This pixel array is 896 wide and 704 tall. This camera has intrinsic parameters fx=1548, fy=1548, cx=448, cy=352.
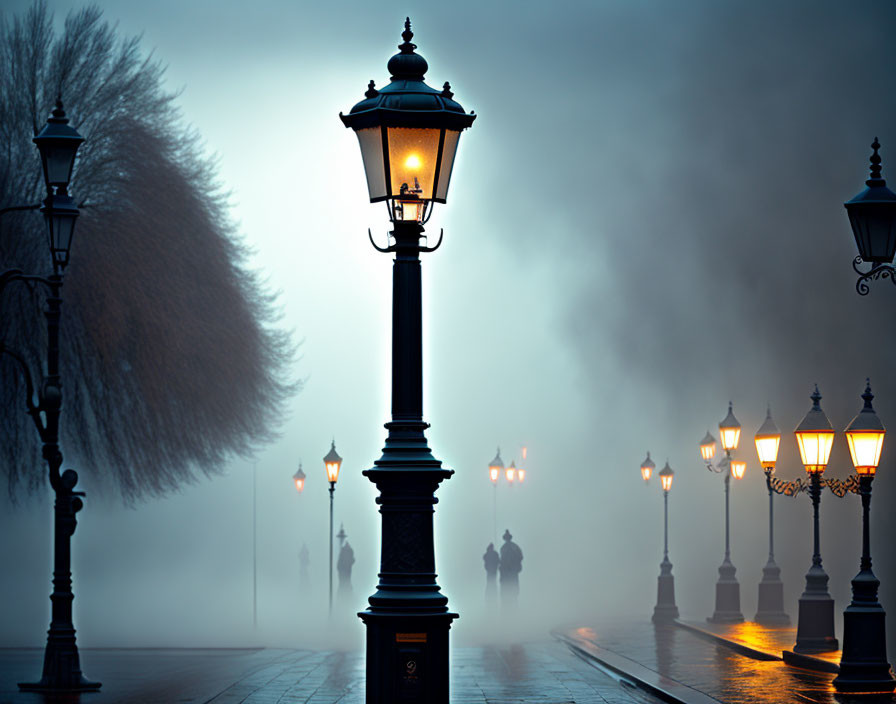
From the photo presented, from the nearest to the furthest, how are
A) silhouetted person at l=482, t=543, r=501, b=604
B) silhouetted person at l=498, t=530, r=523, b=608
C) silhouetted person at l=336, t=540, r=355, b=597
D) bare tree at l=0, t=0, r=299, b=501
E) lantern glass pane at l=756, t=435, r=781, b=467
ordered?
lantern glass pane at l=756, t=435, r=781, b=467 → bare tree at l=0, t=0, r=299, b=501 → silhouetted person at l=498, t=530, r=523, b=608 → silhouetted person at l=482, t=543, r=501, b=604 → silhouetted person at l=336, t=540, r=355, b=597

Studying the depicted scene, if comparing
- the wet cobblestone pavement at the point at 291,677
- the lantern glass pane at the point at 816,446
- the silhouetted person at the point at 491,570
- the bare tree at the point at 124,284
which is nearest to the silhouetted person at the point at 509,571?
the silhouetted person at the point at 491,570

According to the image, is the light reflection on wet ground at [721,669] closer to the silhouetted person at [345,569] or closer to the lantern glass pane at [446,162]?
the lantern glass pane at [446,162]

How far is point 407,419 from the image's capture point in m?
11.4

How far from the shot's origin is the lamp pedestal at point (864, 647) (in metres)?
21.4

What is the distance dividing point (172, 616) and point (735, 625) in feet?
69.3

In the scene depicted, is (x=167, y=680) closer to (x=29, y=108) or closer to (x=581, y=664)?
(x=581, y=664)

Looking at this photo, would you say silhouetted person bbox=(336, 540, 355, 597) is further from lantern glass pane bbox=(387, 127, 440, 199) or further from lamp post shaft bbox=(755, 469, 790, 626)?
lantern glass pane bbox=(387, 127, 440, 199)

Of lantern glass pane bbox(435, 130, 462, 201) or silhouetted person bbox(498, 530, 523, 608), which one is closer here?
lantern glass pane bbox(435, 130, 462, 201)

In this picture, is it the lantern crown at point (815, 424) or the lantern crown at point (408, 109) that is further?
the lantern crown at point (815, 424)

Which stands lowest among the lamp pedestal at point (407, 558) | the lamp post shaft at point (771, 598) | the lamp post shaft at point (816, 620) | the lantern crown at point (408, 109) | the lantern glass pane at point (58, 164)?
the lamp post shaft at point (771, 598)

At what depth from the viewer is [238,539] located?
71875 millimetres

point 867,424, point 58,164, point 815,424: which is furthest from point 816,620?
point 58,164

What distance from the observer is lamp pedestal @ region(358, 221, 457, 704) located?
1088cm

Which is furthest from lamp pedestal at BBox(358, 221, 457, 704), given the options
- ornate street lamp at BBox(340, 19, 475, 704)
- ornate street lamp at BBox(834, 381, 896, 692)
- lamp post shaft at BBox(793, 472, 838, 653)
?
lamp post shaft at BBox(793, 472, 838, 653)
